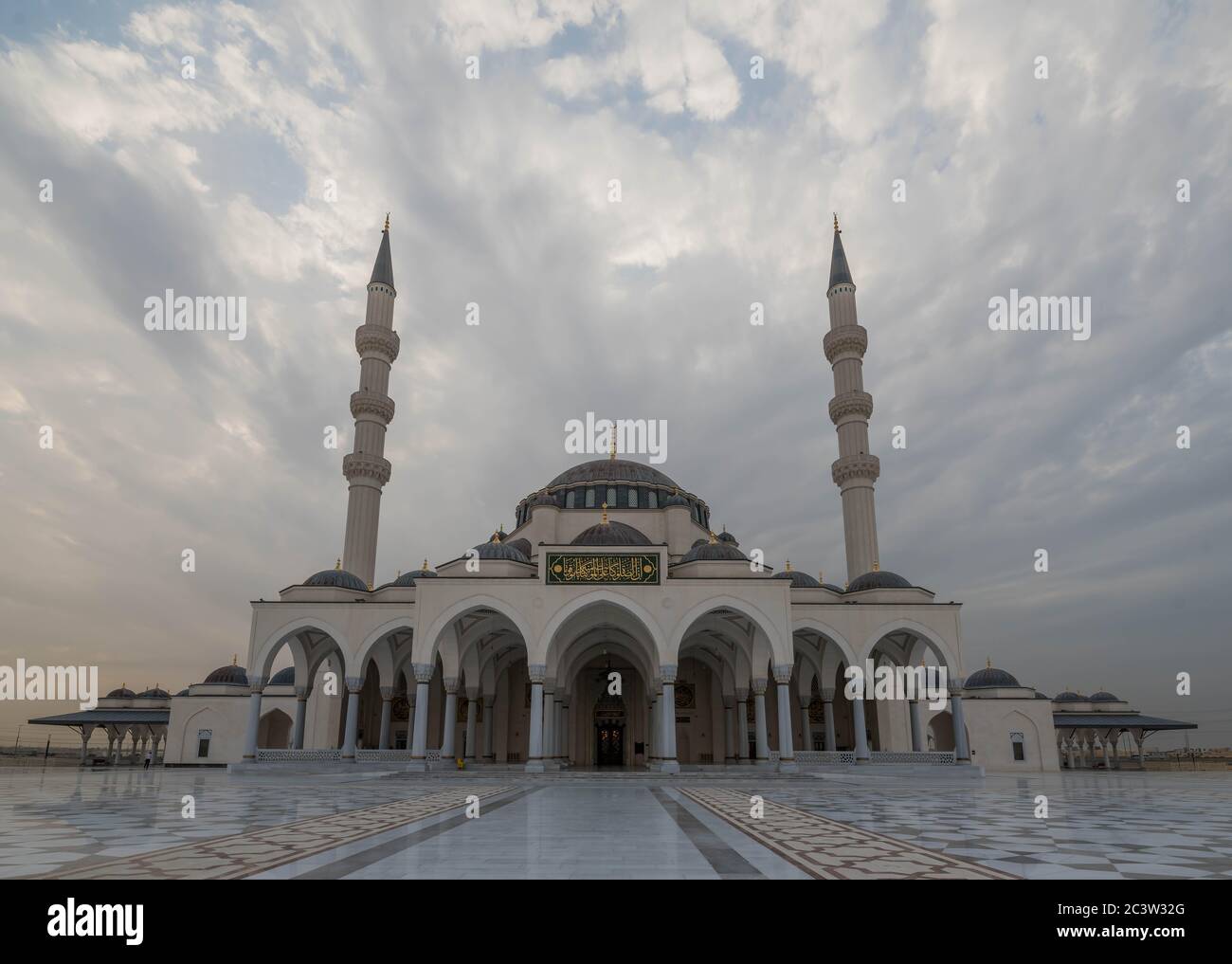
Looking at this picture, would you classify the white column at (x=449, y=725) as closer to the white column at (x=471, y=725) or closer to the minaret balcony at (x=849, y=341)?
the white column at (x=471, y=725)

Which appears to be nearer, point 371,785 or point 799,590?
point 371,785

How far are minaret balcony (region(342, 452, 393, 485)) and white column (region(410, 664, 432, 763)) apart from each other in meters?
8.92

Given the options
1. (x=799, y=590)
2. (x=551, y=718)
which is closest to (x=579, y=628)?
(x=551, y=718)

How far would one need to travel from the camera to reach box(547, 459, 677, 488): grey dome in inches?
1179

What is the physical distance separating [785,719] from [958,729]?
5.13 metres

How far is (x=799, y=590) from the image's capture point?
76.5 ft

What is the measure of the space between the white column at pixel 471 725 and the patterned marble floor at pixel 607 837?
1405cm

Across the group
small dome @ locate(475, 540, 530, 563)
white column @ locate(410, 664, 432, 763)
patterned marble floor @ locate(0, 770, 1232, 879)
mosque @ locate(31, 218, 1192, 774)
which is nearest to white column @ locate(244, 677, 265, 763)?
mosque @ locate(31, 218, 1192, 774)

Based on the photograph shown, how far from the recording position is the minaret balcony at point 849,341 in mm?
26812
